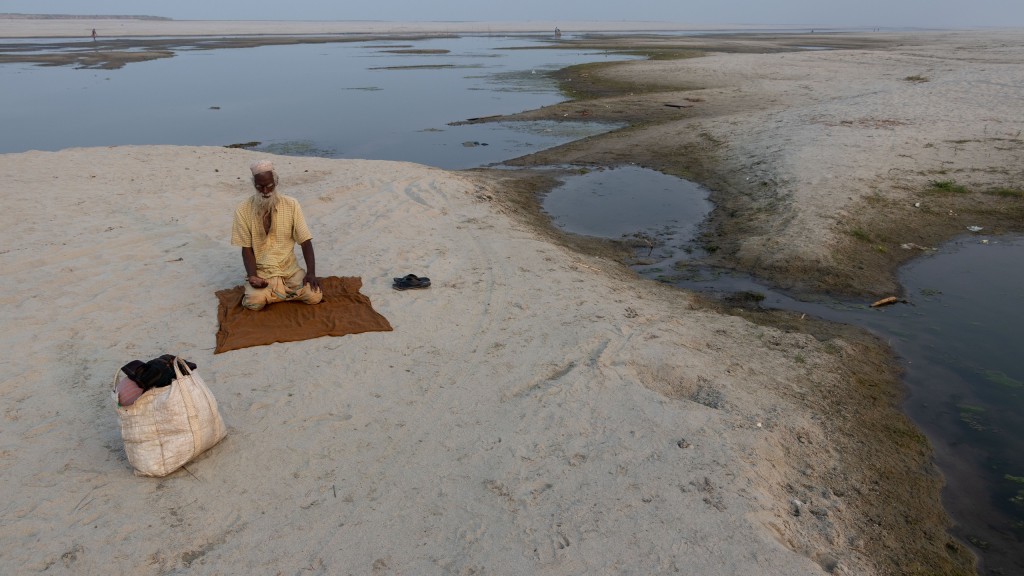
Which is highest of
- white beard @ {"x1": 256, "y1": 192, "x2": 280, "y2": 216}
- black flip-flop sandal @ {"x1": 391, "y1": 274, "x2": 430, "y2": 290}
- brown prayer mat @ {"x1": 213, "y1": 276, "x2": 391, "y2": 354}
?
white beard @ {"x1": 256, "y1": 192, "x2": 280, "y2": 216}

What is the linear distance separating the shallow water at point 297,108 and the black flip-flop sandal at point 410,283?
814cm

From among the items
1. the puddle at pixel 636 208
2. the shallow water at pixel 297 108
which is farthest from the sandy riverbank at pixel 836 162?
the shallow water at pixel 297 108

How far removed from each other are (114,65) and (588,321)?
41994 millimetres

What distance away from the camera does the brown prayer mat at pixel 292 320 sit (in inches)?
211

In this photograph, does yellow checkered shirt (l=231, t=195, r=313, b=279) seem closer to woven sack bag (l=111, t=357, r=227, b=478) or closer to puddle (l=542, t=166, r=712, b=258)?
woven sack bag (l=111, t=357, r=227, b=478)

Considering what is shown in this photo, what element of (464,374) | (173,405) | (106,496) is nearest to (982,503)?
(464,374)

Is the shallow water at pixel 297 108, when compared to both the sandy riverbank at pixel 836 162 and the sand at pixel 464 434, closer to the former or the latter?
the sandy riverbank at pixel 836 162

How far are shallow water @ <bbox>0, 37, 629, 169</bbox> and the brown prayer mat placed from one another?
875 centimetres

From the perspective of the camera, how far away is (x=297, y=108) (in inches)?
878

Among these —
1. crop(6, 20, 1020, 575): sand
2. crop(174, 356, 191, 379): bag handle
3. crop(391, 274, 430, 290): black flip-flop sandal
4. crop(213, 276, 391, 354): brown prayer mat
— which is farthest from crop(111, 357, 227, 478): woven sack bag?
crop(391, 274, 430, 290): black flip-flop sandal

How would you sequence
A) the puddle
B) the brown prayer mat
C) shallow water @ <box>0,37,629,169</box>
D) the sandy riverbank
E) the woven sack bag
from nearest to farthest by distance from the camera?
the woven sack bag, the brown prayer mat, the sandy riverbank, the puddle, shallow water @ <box>0,37,629,169</box>

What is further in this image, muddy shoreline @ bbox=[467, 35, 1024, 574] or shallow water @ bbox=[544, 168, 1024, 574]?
shallow water @ bbox=[544, 168, 1024, 574]

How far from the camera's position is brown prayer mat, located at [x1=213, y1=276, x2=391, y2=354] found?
536 centimetres

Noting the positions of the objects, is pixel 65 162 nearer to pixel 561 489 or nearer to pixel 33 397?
pixel 33 397
